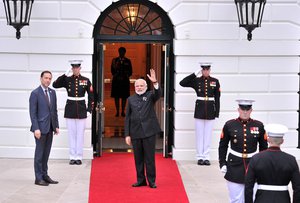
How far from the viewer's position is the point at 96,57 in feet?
42.2

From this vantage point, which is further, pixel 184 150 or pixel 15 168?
pixel 184 150

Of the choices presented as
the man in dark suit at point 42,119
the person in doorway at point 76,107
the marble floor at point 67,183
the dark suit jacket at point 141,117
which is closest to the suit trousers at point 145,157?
the dark suit jacket at point 141,117

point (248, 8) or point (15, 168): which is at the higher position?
point (248, 8)

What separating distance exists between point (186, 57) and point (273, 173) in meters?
6.64

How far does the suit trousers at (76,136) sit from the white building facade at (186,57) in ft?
1.47

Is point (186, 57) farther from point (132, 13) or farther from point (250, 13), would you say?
point (250, 13)

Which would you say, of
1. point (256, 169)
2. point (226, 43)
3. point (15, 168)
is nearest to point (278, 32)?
point (226, 43)

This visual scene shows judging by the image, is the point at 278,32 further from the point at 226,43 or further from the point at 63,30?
the point at 63,30

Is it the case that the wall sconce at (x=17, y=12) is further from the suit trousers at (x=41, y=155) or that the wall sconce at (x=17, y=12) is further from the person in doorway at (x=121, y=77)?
the person in doorway at (x=121, y=77)

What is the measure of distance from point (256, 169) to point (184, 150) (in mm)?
6553

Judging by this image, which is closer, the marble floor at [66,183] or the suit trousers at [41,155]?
the marble floor at [66,183]

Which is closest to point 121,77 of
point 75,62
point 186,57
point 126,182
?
point 186,57

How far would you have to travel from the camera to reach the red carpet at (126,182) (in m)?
9.44

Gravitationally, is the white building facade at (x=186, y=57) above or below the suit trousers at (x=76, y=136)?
above
